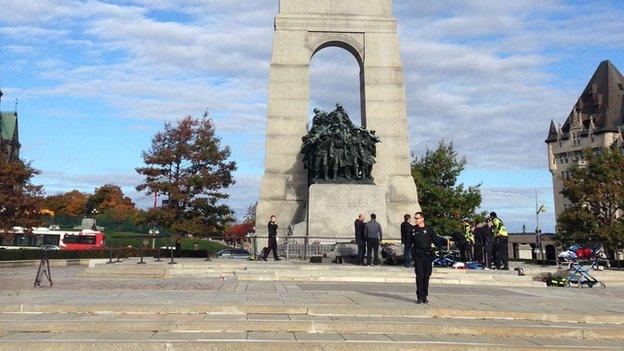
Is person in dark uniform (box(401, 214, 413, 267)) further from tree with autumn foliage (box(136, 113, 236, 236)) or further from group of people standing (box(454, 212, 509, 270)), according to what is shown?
tree with autumn foliage (box(136, 113, 236, 236))

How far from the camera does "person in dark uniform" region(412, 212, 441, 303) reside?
11.2 m

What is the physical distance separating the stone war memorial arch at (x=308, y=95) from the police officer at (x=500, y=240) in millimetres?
5484

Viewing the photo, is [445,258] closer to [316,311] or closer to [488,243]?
[488,243]

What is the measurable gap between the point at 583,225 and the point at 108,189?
3261 inches

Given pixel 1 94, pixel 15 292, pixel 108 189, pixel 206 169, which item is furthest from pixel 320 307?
pixel 108 189

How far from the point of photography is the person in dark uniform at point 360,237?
61.7 feet

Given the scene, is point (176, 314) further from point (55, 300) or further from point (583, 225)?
point (583, 225)

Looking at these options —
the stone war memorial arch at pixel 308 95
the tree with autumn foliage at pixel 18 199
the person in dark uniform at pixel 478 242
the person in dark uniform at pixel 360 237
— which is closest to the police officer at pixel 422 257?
the person in dark uniform at pixel 360 237

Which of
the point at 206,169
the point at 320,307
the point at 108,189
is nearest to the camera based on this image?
the point at 320,307

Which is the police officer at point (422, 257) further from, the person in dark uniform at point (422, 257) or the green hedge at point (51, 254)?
the green hedge at point (51, 254)

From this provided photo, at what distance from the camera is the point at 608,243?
44.8 meters

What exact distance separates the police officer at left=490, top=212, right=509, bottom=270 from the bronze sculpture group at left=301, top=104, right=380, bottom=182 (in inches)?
245

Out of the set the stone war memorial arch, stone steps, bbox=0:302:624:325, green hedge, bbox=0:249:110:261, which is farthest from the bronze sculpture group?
green hedge, bbox=0:249:110:261

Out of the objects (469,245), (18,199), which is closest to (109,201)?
(18,199)
